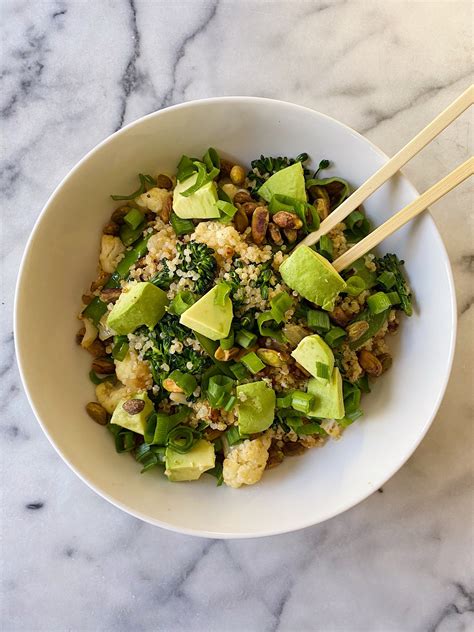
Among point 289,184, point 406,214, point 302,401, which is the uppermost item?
point 406,214

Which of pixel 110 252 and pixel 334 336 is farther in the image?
pixel 110 252

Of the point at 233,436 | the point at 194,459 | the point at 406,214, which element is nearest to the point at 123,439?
the point at 194,459

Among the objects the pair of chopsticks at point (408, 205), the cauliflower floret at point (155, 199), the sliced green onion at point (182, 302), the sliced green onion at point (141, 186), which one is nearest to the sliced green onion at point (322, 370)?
the pair of chopsticks at point (408, 205)

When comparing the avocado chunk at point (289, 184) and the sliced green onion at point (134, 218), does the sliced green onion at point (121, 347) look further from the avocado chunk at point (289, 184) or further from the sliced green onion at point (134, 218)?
the avocado chunk at point (289, 184)

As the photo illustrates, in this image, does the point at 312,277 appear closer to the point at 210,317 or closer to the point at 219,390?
the point at 210,317

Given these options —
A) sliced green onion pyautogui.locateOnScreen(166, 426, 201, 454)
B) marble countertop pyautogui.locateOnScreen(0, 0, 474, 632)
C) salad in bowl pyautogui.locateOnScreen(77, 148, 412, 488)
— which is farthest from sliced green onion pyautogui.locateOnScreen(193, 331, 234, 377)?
marble countertop pyautogui.locateOnScreen(0, 0, 474, 632)

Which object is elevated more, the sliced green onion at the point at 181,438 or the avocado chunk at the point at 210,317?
the avocado chunk at the point at 210,317
